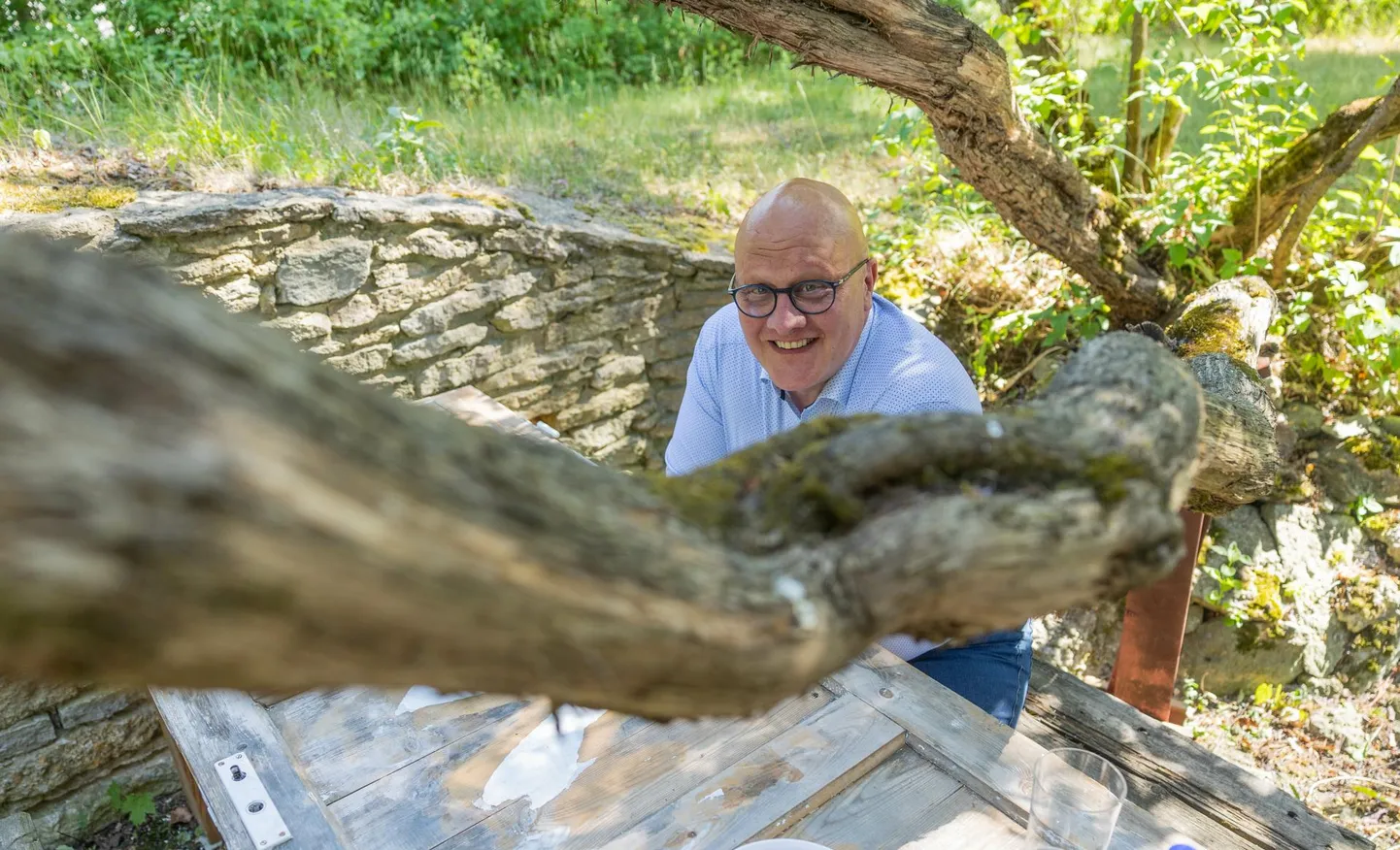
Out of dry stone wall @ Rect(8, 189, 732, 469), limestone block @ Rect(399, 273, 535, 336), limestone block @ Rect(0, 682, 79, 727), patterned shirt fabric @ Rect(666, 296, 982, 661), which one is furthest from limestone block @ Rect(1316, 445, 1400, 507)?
limestone block @ Rect(0, 682, 79, 727)

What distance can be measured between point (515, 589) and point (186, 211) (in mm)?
3225

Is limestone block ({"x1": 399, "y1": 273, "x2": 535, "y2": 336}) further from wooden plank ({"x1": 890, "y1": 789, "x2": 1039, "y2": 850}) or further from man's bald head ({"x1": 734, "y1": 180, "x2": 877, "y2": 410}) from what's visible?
wooden plank ({"x1": 890, "y1": 789, "x2": 1039, "y2": 850})

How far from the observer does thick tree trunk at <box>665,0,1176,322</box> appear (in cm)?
244

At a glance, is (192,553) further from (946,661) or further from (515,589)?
(946,661)

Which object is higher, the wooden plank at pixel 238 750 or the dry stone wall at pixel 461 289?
the dry stone wall at pixel 461 289

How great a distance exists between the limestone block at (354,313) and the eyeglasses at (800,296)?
6.25 feet

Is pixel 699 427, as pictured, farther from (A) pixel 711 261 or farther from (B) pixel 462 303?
(A) pixel 711 261

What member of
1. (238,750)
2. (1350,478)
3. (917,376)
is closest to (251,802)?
(238,750)

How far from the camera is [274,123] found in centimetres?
433

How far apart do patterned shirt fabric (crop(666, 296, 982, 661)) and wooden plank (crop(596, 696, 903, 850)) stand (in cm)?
44

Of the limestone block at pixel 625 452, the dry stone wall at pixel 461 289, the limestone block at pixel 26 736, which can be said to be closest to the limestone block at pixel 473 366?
the dry stone wall at pixel 461 289

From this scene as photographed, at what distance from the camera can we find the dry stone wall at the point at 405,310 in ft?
10.3

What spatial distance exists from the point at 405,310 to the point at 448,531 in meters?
3.58

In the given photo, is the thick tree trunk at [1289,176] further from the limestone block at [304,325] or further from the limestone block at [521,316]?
the limestone block at [304,325]
